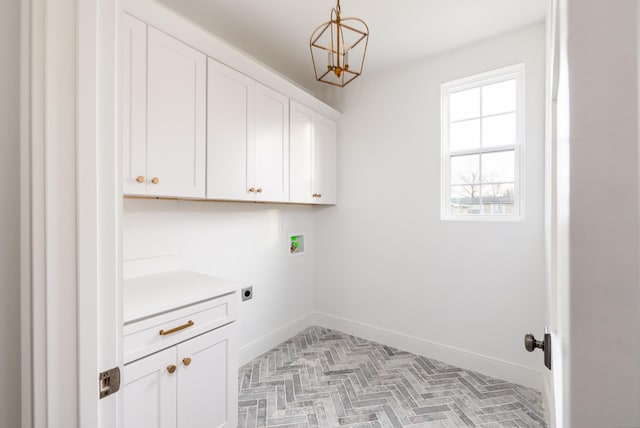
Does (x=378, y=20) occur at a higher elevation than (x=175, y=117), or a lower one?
higher

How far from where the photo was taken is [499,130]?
2.45 meters

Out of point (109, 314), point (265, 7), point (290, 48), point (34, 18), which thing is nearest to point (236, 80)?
point (265, 7)

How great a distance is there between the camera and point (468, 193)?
2592 mm

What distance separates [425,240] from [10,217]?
2727 mm

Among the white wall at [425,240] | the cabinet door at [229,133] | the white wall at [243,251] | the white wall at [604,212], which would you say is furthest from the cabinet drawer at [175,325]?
the white wall at [425,240]

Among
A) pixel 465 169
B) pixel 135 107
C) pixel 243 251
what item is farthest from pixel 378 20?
pixel 243 251

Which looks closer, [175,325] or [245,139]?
[175,325]

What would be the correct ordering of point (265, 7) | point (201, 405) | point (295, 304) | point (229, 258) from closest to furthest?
point (201, 405)
point (265, 7)
point (229, 258)
point (295, 304)

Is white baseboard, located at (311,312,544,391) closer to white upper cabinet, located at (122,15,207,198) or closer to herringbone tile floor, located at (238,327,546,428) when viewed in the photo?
herringbone tile floor, located at (238,327,546,428)

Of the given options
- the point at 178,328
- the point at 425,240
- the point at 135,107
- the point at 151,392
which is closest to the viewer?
the point at 151,392

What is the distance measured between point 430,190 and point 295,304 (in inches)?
75.8

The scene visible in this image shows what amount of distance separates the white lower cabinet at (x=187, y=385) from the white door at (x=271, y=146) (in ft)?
3.82

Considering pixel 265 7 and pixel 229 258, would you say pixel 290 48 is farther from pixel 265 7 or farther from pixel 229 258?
pixel 229 258

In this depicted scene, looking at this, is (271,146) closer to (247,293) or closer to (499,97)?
(247,293)
